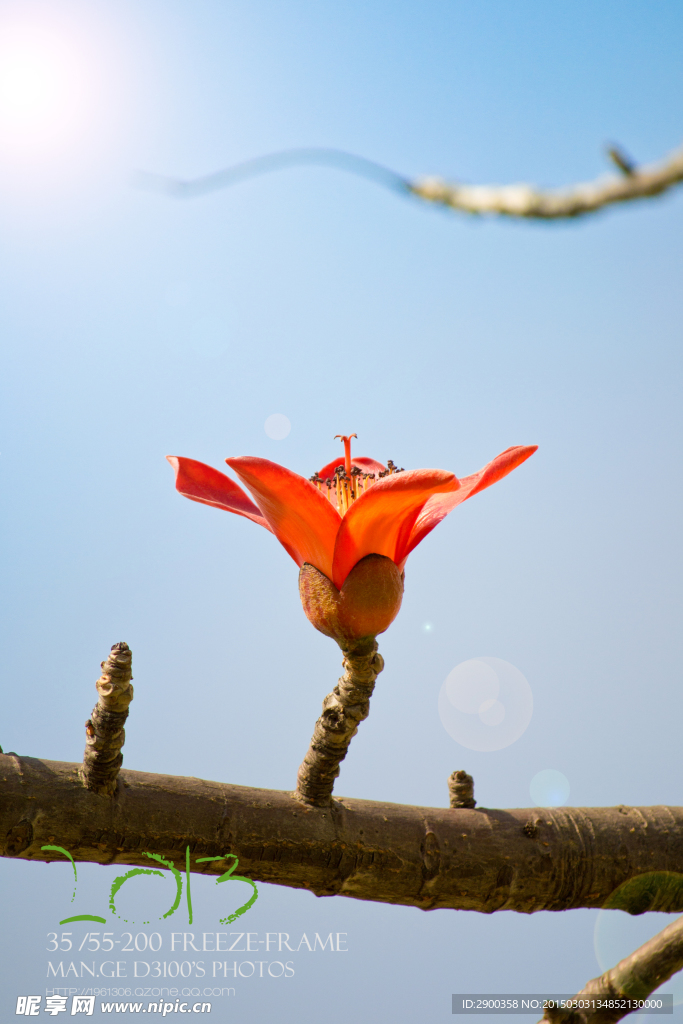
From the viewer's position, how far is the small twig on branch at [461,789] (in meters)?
1.39

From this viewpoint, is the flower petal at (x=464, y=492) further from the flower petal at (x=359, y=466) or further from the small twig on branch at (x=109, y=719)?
the small twig on branch at (x=109, y=719)

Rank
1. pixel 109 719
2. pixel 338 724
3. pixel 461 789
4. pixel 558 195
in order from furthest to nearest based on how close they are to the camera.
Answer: pixel 461 789 < pixel 338 724 < pixel 109 719 < pixel 558 195

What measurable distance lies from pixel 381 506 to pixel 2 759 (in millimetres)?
658

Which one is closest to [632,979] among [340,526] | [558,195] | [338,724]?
[338,724]

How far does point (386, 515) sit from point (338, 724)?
0.35 meters

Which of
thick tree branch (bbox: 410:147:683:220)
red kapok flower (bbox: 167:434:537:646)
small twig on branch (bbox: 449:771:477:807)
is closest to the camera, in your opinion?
thick tree branch (bbox: 410:147:683:220)

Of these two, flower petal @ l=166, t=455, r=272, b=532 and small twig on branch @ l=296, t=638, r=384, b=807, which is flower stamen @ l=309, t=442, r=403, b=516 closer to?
flower petal @ l=166, t=455, r=272, b=532

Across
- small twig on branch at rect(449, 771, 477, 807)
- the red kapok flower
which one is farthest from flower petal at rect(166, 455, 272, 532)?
small twig on branch at rect(449, 771, 477, 807)

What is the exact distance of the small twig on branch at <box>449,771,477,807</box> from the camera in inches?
A: 54.7

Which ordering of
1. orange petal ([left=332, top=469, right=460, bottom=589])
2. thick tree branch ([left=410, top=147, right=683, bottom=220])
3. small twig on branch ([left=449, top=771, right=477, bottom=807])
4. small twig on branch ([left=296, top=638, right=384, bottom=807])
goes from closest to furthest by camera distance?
thick tree branch ([left=410, top=147, right=683, bottom=220]) → orange petal ([left=332, top=469, right=460, bottom=589]) → small twig on branch ([left=296, top=638, right=384, bottom=807]) → small twig on branch ([left=449, top=771, right=477, bottom=807])

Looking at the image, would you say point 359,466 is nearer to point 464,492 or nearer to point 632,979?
point 464,492

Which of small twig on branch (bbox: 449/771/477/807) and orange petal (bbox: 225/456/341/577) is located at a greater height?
orange petal (bbox: 225/456/341/577)

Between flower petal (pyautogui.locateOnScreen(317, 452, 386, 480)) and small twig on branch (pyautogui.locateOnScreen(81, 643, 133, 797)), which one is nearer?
small twig on branch (pyautogui.locateOnScreen(81, 643, 133, 797))

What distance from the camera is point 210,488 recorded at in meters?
1.35
